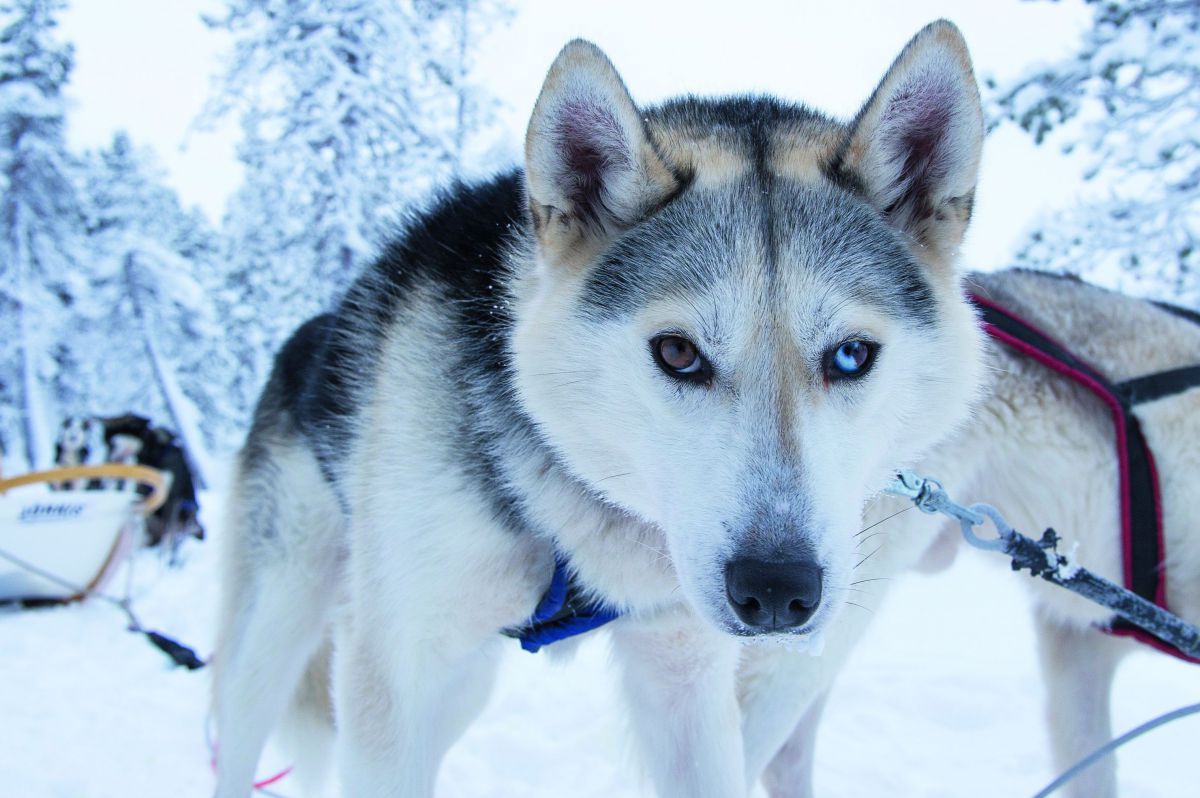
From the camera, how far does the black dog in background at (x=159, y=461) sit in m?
9.74

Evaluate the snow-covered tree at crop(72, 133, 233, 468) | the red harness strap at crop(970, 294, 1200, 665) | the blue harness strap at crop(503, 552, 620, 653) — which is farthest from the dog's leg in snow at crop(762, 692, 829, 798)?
the snow-covered tree at crop(72, 133, 233, 468)

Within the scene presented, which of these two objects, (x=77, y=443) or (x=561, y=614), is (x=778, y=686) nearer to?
(x=561, y=614)

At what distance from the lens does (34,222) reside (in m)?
22.8

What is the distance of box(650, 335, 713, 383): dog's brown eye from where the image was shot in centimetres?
152

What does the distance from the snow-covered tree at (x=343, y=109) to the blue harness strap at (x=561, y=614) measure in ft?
37.9

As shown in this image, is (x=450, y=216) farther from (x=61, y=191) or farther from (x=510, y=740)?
(x=61, y=191)

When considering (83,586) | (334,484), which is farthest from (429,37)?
(334,484)

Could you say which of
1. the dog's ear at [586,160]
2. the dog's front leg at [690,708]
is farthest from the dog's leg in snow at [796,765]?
the dog's ear at [586,160]

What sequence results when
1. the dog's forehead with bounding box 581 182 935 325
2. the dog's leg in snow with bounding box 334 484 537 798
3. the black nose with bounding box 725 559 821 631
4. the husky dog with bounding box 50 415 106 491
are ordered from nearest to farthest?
the black nose with bounding box 725 559 821 631 → the dog's forehead with bounding box 581 182 935 325 → the dog's leg in snow with bounding box 334 484 537 798 → the husky dog with bounding box 50 415 106 491

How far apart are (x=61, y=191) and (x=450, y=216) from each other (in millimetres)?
25619

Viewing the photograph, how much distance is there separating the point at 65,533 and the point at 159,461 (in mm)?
3955

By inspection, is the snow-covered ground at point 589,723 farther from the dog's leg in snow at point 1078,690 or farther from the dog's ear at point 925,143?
the dog's ear at point 925,143

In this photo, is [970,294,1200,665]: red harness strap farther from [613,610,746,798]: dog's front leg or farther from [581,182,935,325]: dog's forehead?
[613,610,746,798]: dog's front leg

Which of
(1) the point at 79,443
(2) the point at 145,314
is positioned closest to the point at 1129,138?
(1) the point at 79,443
